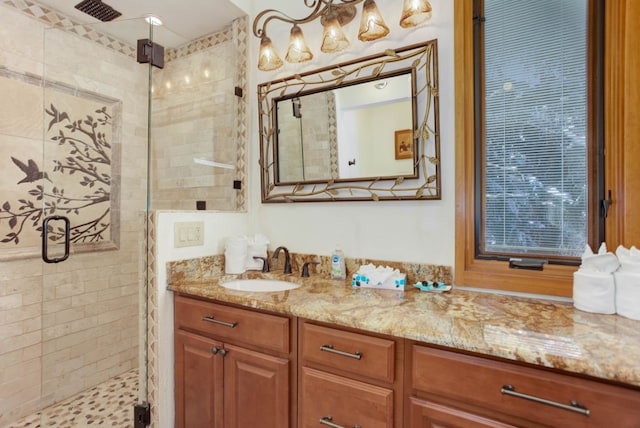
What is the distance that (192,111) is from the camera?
7.33ft

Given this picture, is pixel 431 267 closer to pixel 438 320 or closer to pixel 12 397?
pixel 438 320

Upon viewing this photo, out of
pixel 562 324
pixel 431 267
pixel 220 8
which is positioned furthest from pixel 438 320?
pixel 220 8

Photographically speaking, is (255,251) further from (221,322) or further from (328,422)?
(328,422)

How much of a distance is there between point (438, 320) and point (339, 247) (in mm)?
760

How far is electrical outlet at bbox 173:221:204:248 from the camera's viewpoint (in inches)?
63.8

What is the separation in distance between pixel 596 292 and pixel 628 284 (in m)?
0.09

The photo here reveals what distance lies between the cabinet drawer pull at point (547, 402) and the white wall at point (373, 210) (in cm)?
67

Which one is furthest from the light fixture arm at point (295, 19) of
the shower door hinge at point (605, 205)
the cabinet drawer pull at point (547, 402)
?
the cabinet drawer pull at point (547, 402)

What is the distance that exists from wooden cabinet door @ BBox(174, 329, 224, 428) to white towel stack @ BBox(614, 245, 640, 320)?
1.52 meters

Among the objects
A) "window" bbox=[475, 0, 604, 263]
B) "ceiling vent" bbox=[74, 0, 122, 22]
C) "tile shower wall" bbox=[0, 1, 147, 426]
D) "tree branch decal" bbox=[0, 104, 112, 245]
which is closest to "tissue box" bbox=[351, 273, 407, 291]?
"window" bbox=[475, 0, 604, 263]

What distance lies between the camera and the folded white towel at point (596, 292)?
1.08m

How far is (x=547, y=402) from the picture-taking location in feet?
2.67

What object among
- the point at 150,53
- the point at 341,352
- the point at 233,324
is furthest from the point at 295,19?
the point at 341,352

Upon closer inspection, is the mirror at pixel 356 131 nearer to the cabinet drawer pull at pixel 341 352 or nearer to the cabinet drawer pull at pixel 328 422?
the cabinet drawer pull at pixel 341 352
